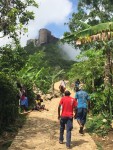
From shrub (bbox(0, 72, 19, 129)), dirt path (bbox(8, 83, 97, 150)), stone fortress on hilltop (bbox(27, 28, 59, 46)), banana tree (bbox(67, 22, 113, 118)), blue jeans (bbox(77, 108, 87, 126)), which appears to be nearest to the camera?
dirt path (bbox(8, 83, 97, 150))

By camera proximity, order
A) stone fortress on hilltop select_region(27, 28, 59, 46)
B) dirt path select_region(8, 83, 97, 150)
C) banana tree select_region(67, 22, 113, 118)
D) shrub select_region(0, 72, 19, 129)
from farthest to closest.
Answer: stone fortress on hilltop select_region(27, 28, 59, 46)
banana tree select_region(67, 22, 113, 118)
shrub select_region(0, 72, 19, 129)
dirt path select_region(8, 83, 97, 150)

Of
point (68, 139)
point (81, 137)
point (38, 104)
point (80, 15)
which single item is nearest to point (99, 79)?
point (38, 104)

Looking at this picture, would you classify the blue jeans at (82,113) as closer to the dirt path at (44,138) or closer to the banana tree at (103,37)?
the dirt path at (44,138)

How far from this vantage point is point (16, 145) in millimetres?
11109

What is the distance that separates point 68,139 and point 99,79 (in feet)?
32.1

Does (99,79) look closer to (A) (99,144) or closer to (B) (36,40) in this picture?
(A) (99,144)

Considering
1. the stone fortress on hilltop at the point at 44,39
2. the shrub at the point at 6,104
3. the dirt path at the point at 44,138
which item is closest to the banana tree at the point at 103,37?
the dirt path at the point at 44,138

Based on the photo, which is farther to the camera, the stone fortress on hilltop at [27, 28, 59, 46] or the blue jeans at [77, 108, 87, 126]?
the stone fortress on hilltop at [27, 28, 59, 46]

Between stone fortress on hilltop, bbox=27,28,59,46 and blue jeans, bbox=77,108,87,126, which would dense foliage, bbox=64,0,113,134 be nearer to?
blue jeans, bbox=77,108,87,126

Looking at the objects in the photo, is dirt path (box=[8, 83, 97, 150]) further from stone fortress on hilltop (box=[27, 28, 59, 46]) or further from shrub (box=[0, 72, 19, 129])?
stone fortress on hilltop (box=[27, 28, 59, 46])

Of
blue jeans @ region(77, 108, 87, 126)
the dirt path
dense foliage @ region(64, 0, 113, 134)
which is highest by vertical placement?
dense foliage @ region(64, 0, 113, 134)

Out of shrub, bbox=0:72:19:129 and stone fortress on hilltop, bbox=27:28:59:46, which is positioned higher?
stone fortress on hilltop, bbox=27:28:59:46

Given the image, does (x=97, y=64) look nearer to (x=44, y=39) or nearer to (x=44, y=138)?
(x=44, y=138)

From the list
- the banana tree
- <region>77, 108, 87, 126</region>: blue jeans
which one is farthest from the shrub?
the banana tree
